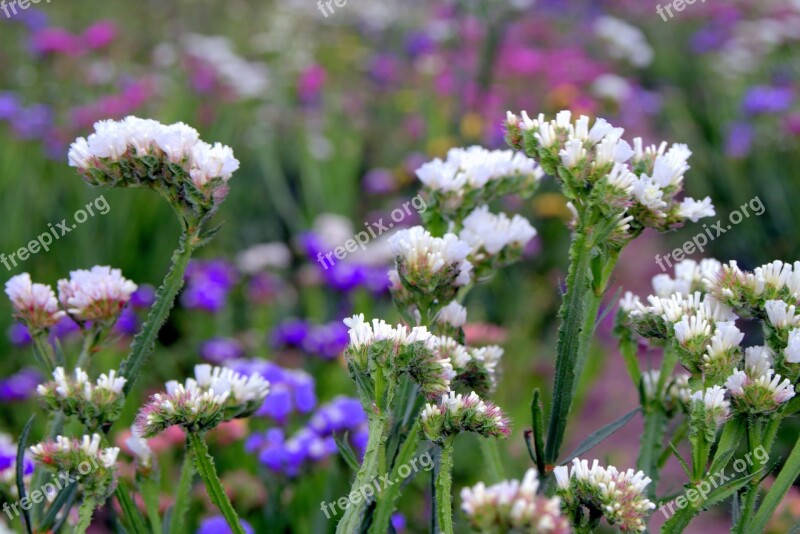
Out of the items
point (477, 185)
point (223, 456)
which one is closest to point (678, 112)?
point (223, 456)

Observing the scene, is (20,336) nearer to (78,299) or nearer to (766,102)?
(78,299)

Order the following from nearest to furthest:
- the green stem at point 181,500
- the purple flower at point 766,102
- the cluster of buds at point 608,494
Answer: the cluster of buds at point 608,494, the green stem at point 181,500, the purple flower at point 766,102

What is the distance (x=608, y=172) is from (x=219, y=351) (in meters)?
2.01

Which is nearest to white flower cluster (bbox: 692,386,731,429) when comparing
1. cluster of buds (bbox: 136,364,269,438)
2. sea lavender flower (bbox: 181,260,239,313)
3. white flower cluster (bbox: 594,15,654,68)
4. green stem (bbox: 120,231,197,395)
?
cluster of buds (bbox: 136,364,269,438)

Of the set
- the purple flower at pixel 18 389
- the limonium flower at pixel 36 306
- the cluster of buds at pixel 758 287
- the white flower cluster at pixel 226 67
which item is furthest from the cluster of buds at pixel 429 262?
the white flower cluster at pixel 226 67

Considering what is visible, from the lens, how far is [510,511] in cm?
86

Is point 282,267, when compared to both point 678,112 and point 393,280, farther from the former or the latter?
point 678,112

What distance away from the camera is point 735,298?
4.03ft

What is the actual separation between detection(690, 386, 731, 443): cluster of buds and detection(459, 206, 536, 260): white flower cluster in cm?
46

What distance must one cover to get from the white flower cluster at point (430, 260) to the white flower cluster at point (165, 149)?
28 centimetres

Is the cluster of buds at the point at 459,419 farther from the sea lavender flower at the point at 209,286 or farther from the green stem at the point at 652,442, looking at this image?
the sea lavender flower at the point at 209,286

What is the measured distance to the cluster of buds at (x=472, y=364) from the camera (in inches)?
50.8

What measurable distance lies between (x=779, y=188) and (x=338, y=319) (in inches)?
102

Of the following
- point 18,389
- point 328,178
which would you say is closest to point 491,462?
point 18,389
